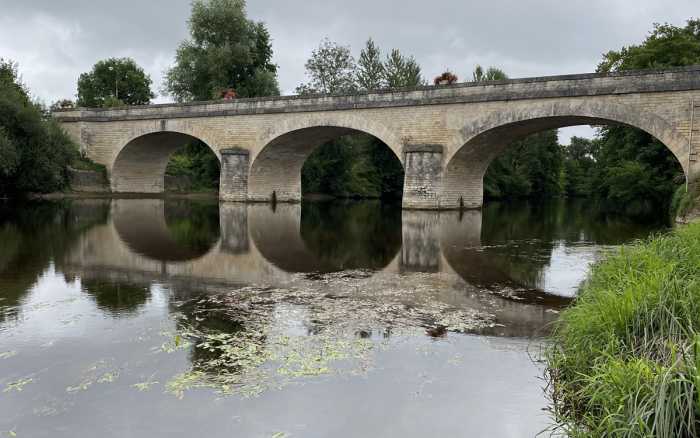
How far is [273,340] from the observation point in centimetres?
576

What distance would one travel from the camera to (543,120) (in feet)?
70.9

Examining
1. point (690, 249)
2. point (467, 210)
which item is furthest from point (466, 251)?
point (467, 210)

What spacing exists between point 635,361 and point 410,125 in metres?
21.0

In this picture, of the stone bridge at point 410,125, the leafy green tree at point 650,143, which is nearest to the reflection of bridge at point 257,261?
the stone bridge at point 410,125

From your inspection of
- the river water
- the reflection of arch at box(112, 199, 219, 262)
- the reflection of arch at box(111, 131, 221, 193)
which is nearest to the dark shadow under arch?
the reflection of arch at box(111, 131, 221, 193)

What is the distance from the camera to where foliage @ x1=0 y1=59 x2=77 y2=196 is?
25.5 m

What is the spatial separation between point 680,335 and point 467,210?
22.8 m

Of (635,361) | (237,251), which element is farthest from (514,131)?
(635,361)

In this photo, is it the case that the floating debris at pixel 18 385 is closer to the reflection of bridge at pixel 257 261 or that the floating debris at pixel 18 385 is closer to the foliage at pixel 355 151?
the reflection of bridge at pixel 257 261

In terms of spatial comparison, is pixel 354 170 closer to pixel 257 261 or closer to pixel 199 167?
pixel 199 167

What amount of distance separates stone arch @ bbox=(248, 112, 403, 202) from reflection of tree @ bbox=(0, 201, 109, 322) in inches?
334

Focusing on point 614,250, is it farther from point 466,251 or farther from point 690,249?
point 690,249

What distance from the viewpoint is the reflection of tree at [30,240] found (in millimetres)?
8178

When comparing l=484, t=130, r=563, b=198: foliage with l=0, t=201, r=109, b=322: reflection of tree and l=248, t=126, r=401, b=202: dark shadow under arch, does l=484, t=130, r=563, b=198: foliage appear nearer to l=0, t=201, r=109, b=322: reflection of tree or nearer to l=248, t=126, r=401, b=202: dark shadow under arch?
l=248, t=126, r=401, b=202: dark shadow under arch
